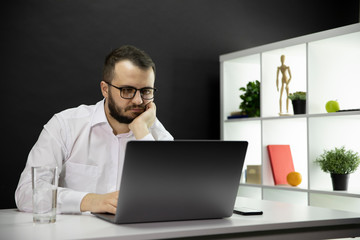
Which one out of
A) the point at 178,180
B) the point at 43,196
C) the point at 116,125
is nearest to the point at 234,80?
the point at 116,125

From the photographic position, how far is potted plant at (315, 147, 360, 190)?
11.0ft

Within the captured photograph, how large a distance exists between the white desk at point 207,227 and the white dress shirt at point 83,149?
1.39ft

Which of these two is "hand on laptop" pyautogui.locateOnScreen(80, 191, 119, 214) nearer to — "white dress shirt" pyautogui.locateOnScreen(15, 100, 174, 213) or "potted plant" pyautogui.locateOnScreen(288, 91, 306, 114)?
"white dress shirt" pyautogui.locateOnScreen(15, 100, 174, 213)

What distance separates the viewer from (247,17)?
4.54 m

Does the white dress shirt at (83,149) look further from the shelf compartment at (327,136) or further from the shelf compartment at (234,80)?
the shelf compartment at (234,80)

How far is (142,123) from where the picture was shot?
2256 millimetres

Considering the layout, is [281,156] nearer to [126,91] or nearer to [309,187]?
[309,187]

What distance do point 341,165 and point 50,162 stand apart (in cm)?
207

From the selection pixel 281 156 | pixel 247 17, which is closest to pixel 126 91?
pixel 281 156

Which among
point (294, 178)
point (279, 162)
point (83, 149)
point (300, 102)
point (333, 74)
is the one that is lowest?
point (294, 178)

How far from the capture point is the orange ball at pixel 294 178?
3.71 metres

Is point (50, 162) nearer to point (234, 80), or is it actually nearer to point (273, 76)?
point (273, 76)

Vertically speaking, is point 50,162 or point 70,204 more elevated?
point 50,162

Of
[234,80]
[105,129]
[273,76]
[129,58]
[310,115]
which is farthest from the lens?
[234,80]
